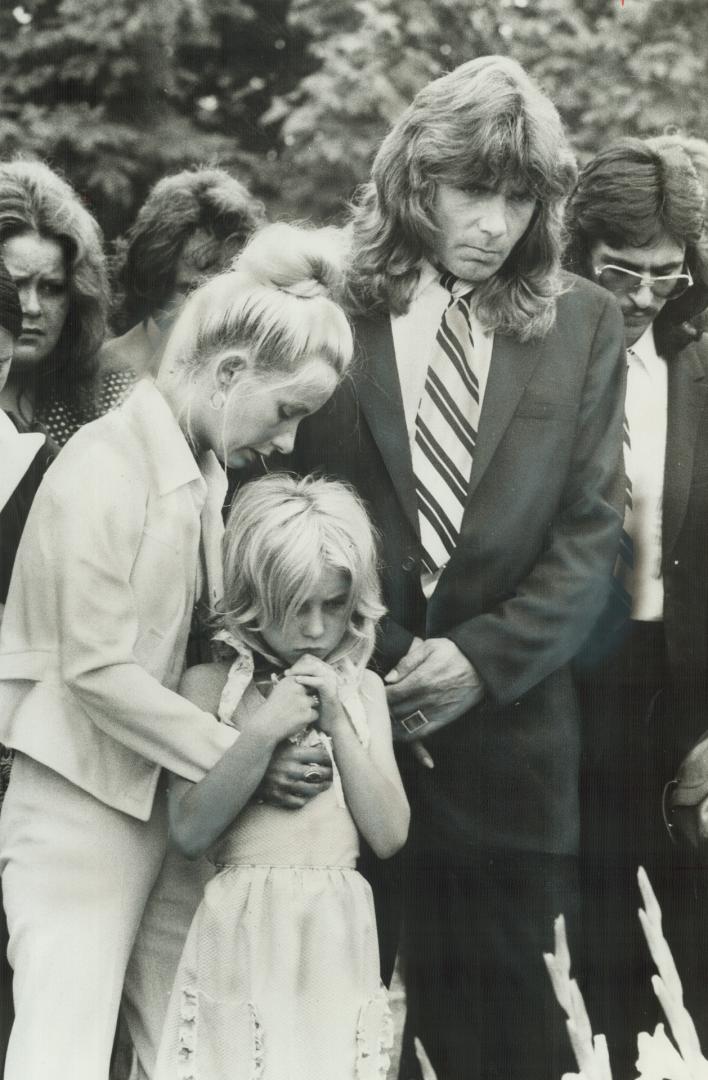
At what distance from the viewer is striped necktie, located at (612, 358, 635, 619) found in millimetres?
4129

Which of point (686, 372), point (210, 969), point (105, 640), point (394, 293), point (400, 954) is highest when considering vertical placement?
point (394, 293)

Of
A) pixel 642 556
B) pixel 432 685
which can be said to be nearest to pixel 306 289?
pixel 432 685

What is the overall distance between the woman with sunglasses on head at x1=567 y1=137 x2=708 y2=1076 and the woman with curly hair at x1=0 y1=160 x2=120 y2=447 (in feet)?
4.78

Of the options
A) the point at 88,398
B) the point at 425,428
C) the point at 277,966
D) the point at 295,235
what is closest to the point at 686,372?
the point at 425,428

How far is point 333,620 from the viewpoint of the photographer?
3590 mm

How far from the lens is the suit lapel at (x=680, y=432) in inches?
166

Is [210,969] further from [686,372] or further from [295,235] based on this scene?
[686,372]

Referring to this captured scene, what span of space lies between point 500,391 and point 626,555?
67 centimetres

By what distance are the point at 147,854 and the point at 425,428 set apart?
1438mm

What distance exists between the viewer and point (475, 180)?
392 cm

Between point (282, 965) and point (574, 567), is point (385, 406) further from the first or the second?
point (282, 965)

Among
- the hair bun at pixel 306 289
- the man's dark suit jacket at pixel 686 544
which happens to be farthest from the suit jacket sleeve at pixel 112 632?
the man's dark suit jacket at pixel 686 544

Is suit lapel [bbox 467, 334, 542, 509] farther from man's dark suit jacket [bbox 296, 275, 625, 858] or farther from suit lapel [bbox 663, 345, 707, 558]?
suit lapel [bbox 663, 345, 707, 558]

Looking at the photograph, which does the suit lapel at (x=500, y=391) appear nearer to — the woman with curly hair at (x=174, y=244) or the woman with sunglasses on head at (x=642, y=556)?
the woman with sunglasses on head at (x=642, y=556)
